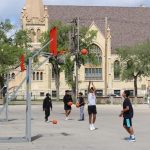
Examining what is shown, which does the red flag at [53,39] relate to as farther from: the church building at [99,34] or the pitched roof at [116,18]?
the pitched roof at [116,18]

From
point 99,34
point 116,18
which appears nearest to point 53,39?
point 99,34

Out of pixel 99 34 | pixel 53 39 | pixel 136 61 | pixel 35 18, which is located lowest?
pixel 53 39

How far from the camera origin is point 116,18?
11719 cm

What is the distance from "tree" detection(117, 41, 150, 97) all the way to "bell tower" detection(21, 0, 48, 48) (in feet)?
82.7

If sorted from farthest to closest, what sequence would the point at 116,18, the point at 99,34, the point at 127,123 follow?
the point at 116,18 → the point at 99,34 → the point at 127,123

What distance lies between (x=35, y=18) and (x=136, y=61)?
31474 mm

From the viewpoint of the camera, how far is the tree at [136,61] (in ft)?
274

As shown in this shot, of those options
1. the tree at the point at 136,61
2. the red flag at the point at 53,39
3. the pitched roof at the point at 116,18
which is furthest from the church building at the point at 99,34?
the red flag at the point at 53,39

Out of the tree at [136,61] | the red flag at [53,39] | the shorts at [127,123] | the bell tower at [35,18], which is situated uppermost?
the bell tower at [35,18]

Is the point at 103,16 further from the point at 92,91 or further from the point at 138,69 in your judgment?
the point at 92,91

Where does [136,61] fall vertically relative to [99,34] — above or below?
below

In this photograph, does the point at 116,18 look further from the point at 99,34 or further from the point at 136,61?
the point at 136,61

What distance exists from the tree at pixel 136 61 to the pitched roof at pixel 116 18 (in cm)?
2667

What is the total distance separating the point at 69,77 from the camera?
88.1m
